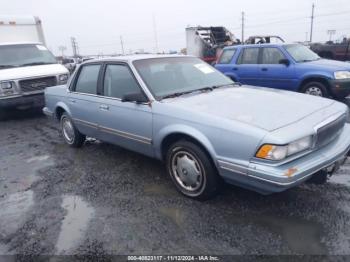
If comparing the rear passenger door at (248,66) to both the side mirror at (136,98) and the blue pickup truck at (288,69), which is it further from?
the side mirror at (136,98)

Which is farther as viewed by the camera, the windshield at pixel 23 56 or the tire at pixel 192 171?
the windshield at pixel 23 56

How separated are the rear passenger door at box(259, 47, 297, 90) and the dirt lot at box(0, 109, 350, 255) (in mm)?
3935

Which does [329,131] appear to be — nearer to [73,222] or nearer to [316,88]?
[73,222]

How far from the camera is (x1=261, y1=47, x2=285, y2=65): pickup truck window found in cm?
799

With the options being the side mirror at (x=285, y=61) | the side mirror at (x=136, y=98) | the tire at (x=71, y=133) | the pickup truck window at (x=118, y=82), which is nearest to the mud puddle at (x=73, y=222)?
the side mirror at (x=136, y=98)

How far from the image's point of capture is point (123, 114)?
13.2 feet

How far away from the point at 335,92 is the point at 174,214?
18.8 ft

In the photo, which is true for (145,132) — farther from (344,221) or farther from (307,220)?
(344,221)

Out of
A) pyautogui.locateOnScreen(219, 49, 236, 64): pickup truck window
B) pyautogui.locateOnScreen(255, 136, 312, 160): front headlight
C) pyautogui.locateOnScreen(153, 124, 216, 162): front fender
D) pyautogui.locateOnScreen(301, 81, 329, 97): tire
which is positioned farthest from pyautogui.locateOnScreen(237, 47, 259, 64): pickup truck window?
pyautogui.locateOnScreen(255, 136, 312, 160): front headlight

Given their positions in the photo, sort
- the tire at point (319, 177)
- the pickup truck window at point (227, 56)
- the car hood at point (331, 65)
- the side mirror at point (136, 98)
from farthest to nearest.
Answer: the pickup truck window at point (227, 56) → the car hood at point (331, 65) → the side mirror at point (136, 98) → the tire at point (319, 177)

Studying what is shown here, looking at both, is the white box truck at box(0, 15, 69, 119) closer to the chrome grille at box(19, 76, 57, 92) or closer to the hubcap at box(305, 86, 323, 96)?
the chrome grille at box(19, 76, 57, 92)

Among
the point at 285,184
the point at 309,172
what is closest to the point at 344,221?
the point at 309,172

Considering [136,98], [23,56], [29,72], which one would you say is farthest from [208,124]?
[23,56]

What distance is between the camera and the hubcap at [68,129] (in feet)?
18.2
